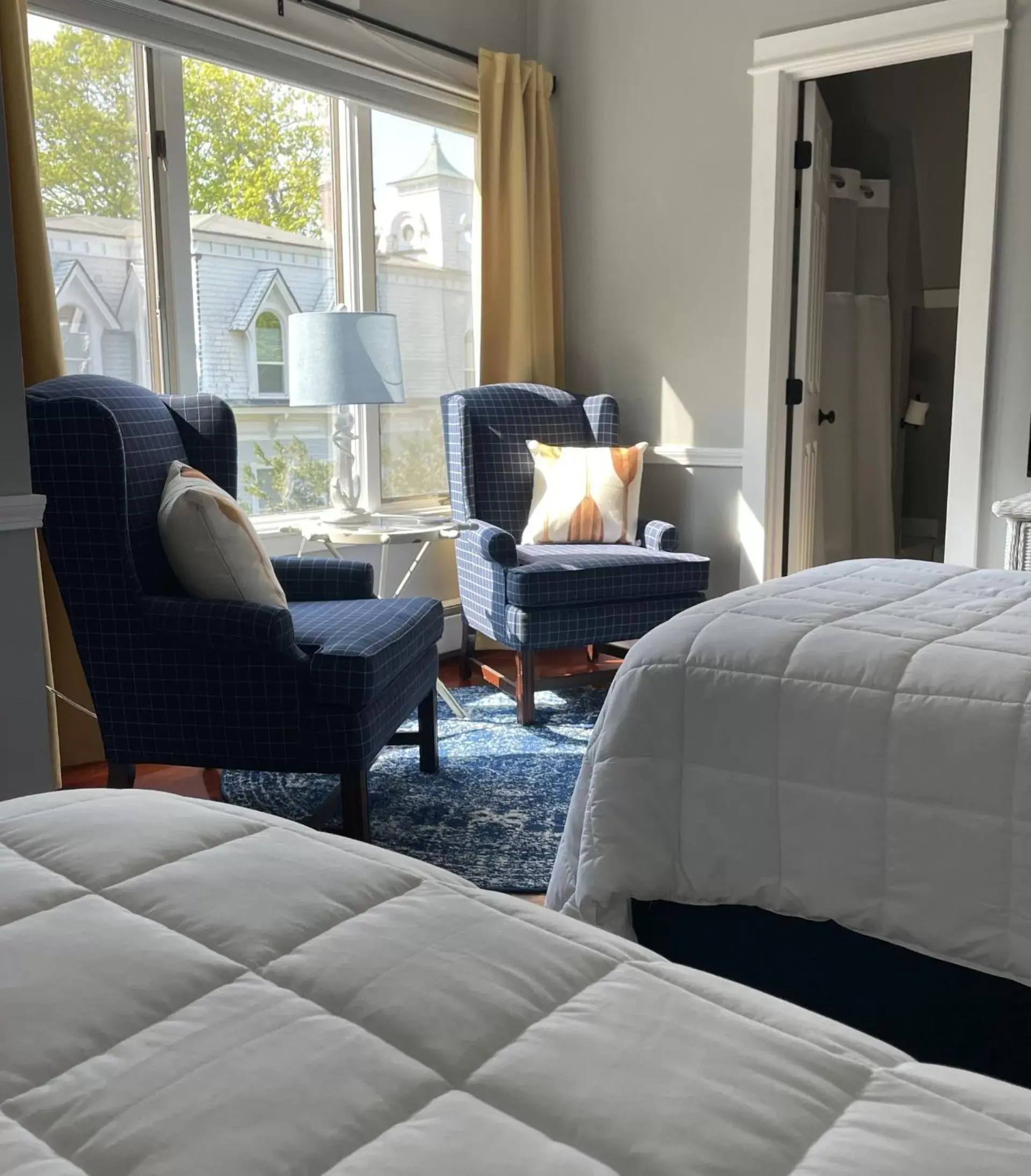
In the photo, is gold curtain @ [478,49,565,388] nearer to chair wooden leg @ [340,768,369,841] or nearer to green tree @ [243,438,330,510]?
green tree @ [243,438,330,510]

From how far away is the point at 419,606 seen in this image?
9.66ft

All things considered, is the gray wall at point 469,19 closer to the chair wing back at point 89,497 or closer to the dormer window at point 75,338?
the dormer window at point 75,338

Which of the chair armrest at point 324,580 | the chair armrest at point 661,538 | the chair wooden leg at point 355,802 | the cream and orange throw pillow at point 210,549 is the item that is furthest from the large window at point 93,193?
the chair armrest at point 661,538

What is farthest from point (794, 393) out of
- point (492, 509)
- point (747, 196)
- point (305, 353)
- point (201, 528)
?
point (201, 528)

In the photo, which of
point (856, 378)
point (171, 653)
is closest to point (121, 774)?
point (171, 653)

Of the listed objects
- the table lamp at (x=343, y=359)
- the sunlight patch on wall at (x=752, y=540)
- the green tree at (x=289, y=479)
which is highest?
the table lamp at (x=343, y=359)

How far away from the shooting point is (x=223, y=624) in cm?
241

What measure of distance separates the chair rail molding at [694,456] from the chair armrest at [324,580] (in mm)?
1760

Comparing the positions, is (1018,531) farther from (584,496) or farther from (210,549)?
(210,549)

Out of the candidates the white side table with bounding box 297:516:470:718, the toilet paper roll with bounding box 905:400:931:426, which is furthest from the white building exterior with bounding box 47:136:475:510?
the toilet paper roll with bounding box 905:400:931:426

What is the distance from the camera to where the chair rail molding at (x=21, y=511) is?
84.3 inches

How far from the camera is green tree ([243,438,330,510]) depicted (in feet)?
12.5

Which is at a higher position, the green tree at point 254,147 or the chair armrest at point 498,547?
the green tree at point 254,147

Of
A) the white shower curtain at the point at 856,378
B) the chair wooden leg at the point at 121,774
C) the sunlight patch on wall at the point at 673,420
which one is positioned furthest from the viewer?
the white shower curtain at the point at 856,378
